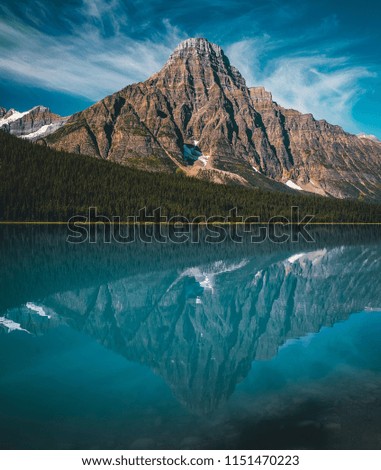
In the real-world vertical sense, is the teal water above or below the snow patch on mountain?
above

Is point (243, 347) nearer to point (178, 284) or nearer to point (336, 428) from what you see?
point (336, 428)

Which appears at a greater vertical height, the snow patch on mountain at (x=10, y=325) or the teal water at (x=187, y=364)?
the teal water at (x=187, y=364)

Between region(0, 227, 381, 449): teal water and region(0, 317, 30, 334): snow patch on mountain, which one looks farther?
region(0, 317, 30, 334): snow patch on mountain

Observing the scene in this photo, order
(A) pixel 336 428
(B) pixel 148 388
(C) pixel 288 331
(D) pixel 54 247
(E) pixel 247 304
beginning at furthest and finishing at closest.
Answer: (D) pixel 54 247
(E) pixel 247 304
(C) pixel 288 331
(B) pixel 148 388
(A) pixel 336 428

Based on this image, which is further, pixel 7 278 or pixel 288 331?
pixel 7 278

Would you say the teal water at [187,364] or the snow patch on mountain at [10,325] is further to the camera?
the snow patch on mountain at [10,325]

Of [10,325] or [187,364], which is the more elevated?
[187,364]

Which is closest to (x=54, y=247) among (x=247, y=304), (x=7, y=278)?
(x=7, y=278)

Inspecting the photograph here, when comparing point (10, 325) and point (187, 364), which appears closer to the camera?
point (187, 364)
